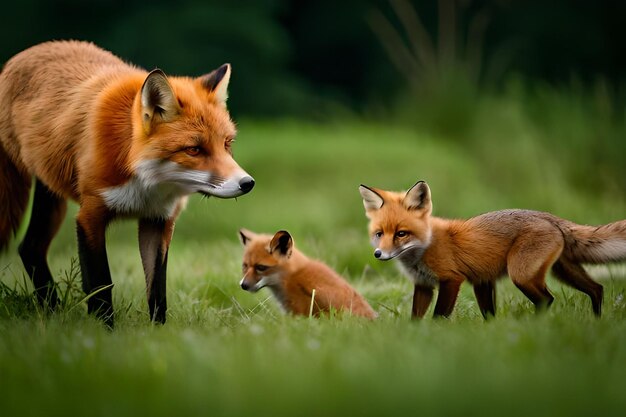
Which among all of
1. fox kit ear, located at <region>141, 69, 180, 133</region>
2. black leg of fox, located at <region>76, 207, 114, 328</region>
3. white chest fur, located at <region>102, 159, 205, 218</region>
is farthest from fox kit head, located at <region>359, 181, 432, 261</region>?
black leg of fox, located at <region>76, 207, 114, 328</region>

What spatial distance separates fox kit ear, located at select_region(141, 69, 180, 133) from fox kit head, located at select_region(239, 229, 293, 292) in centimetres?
150

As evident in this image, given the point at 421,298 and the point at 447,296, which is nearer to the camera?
the point at 447,296

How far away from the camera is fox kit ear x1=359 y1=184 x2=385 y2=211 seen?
5.12 meters

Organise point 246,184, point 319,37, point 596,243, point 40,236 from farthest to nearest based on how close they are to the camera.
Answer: point 319,37, point 40,236, point 596,243, point 246,184

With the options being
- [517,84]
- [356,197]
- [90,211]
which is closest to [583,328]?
[90,211]

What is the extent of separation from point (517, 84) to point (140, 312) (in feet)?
24.5

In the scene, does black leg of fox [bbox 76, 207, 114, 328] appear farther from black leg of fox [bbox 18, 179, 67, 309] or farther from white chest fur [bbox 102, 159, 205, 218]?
black leg of fox [bbox 18, 179, 67, 309]

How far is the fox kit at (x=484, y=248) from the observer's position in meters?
4.52

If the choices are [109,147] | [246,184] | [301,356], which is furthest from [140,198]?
[301,356]

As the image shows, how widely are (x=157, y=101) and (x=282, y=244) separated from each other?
1646 millimetres

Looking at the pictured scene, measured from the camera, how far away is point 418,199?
505cm

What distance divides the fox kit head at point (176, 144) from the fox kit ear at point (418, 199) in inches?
43.8

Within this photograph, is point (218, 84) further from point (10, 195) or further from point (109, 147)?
point (10, 195)

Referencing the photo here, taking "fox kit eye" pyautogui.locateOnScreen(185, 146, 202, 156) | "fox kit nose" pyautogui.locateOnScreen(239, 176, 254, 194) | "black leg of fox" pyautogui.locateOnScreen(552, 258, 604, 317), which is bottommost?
"black leg of fox" pyautogui.locateOnScreen(552, 258, 604, 317)
